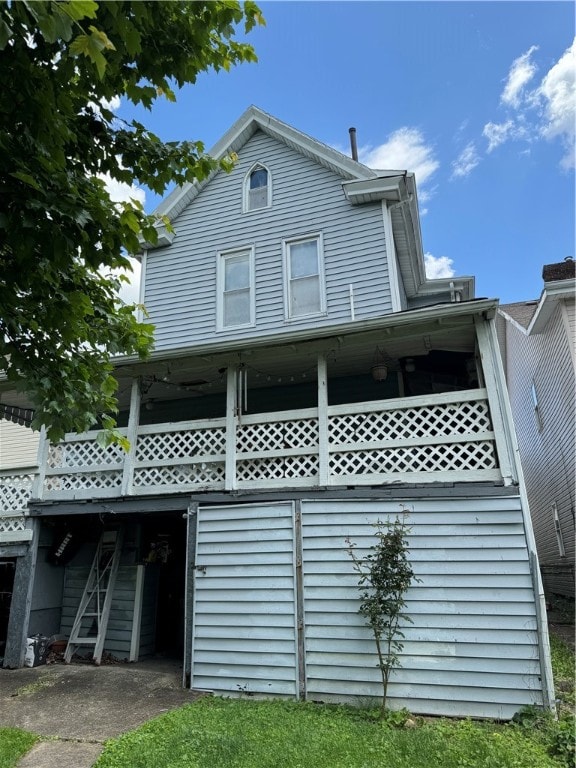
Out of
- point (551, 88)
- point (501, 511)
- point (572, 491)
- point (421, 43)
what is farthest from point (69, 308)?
point (572, 491)

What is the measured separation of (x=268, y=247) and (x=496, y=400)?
5958mm

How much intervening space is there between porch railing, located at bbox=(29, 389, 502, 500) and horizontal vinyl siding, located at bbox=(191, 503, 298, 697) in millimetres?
552

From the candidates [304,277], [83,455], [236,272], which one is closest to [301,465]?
[83,455]

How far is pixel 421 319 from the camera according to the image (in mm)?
7082

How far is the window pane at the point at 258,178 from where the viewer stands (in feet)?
37.3

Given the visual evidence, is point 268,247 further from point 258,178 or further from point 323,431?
point 323,431

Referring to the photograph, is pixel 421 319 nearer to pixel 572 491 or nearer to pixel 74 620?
pixel 572 491

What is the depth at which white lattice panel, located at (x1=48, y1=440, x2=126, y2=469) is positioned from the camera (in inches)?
351

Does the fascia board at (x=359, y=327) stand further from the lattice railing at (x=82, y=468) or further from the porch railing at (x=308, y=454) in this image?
the lattice railing at (x=82, y=468)

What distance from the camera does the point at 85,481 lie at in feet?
29.4

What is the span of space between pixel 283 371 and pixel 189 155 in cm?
484

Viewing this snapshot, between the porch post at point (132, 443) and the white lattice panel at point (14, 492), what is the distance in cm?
211

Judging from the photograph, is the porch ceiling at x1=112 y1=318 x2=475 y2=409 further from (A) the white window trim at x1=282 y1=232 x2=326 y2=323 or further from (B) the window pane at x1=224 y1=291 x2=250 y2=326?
(B) the window pane at x1=224 y1=291 x2=250 y2=326

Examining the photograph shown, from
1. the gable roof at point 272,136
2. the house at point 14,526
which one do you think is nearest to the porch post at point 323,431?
the gable roof at point 272,136
